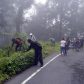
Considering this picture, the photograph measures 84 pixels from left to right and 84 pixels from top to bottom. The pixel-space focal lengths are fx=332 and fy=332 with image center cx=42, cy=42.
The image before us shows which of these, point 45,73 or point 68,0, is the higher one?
point 68,0

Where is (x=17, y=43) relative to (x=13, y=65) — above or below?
above

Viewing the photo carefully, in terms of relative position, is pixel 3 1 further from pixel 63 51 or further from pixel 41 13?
pixel 41 13

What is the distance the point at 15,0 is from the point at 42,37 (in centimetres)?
1593

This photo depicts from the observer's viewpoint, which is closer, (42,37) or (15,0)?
(15,0)

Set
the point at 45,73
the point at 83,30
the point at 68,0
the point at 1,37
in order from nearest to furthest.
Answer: the point at 45,73 < the point at 1,37 < the point at 68,0 < the point at 83,30

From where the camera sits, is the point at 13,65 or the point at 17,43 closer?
the point at 13,65

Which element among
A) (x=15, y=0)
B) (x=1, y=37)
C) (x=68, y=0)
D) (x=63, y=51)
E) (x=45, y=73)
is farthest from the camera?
(x=68, y=0)

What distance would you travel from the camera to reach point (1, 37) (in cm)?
2745

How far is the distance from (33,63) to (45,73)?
377 centimetres

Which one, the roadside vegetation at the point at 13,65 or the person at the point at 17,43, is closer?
the roadside vegetation at the point at 13,65

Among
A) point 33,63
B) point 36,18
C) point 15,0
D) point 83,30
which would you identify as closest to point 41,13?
point 36,18

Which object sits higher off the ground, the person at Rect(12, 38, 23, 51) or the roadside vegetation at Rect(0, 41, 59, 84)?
the person at Rect(12, 38, 23, 51)

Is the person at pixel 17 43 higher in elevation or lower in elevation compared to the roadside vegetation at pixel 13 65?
higher

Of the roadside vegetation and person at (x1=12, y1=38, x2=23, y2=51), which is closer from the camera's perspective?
the roadside vegetation
